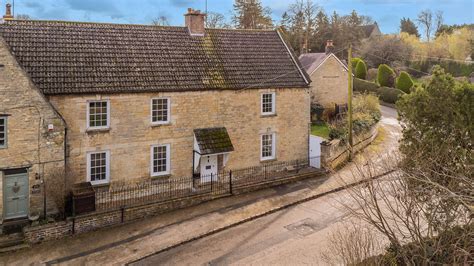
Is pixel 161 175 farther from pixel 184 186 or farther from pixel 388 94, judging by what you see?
pixel 388 94

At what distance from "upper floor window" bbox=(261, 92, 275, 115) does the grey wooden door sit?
581 inches

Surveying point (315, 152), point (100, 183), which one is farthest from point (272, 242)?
point (315, 152)

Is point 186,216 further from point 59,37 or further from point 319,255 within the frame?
point 59,37

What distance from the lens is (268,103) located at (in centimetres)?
2731

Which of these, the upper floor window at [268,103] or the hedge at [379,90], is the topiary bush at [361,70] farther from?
the upper floor window at [268,103]

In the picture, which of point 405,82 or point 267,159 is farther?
point 405,82

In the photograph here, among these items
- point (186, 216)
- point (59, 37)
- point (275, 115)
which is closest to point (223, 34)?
point (275, 115)

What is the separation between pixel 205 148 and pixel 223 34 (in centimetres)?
899

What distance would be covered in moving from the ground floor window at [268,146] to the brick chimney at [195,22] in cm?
823

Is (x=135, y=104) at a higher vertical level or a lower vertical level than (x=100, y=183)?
higher

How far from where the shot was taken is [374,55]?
6975 cm

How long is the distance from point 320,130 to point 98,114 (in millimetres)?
22573

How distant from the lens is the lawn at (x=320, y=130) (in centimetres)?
3635

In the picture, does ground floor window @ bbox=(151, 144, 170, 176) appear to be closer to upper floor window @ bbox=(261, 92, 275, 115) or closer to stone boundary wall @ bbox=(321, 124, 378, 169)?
upper floor window @ bbox=(261, 92, 275, 115)
